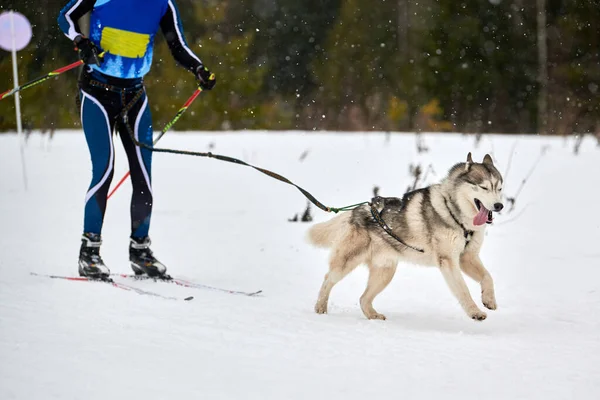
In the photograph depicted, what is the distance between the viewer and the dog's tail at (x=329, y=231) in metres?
4.43

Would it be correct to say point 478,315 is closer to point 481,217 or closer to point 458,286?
point 458,286

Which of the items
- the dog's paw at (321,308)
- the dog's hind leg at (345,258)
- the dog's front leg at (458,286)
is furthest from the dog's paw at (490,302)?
the dog's paw at (321,308)

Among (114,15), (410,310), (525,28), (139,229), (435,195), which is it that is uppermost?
(525,28)

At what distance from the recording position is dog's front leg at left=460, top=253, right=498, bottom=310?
13.4ft

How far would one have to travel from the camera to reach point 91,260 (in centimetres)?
438

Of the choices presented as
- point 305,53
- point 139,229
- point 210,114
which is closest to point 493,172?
point 139,229

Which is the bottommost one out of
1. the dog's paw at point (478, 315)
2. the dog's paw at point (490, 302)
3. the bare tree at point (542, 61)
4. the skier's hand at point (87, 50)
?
the dog's paw at point (478, 315)

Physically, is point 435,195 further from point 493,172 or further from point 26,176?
point 26,176

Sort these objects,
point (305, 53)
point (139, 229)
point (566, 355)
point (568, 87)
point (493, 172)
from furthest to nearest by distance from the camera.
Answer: point (305, 53)
point (568, 87)
point (139, 229)
point (493, 172)
point (566, 355)

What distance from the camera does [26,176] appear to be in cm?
888

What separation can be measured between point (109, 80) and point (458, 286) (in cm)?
241

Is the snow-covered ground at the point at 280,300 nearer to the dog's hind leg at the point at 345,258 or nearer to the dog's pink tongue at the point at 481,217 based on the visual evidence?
the dog's hind leg at the point at 345,258

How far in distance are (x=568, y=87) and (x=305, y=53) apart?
8.74 m

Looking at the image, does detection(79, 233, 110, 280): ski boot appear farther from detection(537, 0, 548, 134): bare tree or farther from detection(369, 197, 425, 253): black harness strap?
detection(537, 0, 548, 134): bare tree
